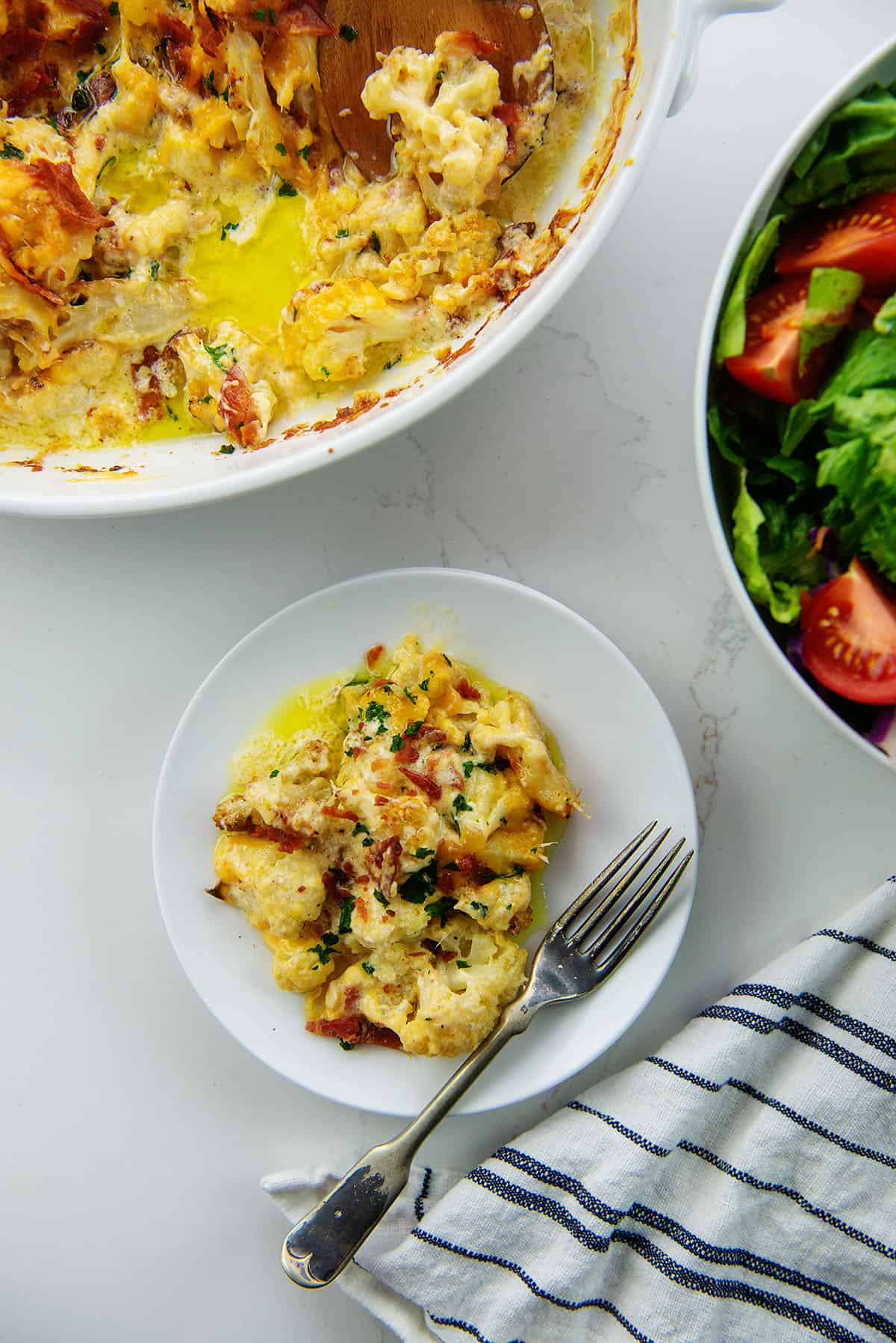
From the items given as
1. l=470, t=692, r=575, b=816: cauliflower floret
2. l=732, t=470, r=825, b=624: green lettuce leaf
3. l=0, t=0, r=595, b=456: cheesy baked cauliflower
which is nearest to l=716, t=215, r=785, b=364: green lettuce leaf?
l=732, t=470, r=825, b=624: green lettuce leaf

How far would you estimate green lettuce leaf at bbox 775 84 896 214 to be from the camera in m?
1.47

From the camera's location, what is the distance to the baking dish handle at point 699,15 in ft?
5.14

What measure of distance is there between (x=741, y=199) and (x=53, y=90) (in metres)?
1.34

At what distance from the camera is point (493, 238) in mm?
1930

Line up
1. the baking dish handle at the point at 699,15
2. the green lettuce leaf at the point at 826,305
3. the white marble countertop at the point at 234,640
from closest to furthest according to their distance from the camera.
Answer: the green lettuce leaf at the point at 826,305 < the baking dish handle at the point at 699,15 < the white marble countertop at the point at 234,640

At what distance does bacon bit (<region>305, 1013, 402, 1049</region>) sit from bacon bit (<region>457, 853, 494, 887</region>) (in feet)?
1.05

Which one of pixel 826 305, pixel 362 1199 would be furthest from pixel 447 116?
pixel 362 1199

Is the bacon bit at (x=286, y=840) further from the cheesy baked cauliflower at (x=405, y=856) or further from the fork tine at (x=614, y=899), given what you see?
the fork tine at (x=614, y=899)

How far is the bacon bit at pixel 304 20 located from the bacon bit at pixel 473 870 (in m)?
1.52

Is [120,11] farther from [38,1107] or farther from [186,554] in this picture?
[38,1107]

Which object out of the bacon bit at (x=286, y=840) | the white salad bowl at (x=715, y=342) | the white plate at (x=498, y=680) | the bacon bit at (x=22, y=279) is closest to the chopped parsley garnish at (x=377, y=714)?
the white plate at (x=498, y=680)

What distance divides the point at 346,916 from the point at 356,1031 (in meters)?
0.21

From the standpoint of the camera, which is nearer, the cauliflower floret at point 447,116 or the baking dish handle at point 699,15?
the baking dish handle at point 699,15

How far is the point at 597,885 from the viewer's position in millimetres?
1959
